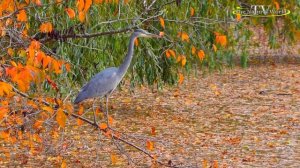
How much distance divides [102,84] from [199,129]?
11.7ft

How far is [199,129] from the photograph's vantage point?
10398 mm

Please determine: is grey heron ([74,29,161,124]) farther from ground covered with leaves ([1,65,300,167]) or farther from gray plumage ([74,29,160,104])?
ground covered with leaves ([1,65,300,167])

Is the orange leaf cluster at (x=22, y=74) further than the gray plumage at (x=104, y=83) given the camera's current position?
No

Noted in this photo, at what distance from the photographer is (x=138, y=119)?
10953mm

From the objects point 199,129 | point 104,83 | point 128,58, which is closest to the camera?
point 128,58

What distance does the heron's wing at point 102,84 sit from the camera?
22.8ft

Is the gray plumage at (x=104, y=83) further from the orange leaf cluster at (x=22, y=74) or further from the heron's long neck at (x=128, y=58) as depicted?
A: the orange leaf cluster at (x=22, y=74)

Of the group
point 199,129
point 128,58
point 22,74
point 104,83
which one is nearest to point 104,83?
point 104,83

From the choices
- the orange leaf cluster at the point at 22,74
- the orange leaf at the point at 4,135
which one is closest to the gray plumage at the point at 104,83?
the orange leaf at the point at 4,135

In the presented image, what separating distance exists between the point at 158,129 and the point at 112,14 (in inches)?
69.4

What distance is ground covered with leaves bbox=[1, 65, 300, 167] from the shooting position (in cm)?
841

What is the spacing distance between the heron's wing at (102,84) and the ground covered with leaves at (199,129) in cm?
40

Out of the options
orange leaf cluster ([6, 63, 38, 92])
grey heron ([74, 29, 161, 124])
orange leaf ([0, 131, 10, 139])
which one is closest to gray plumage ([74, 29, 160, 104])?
grey heron ([74, 29, 161, 124])

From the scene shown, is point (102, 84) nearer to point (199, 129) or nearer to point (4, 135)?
point (4, 135)
